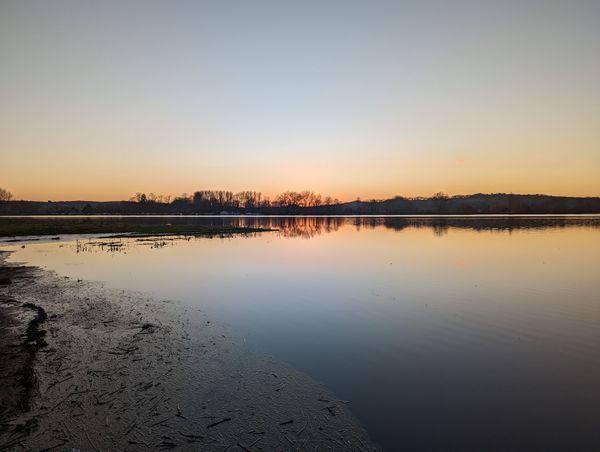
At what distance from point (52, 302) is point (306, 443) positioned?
13139 mm

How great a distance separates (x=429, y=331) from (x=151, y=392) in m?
8.49

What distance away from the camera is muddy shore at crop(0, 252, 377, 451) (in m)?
5.58

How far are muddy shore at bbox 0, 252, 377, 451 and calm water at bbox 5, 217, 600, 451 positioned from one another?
0.88 m

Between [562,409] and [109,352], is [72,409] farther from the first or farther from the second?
[562,409]

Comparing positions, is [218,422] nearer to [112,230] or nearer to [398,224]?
[112,230]

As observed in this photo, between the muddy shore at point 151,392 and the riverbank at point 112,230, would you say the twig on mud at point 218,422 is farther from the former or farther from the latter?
the riverbank at point 112,230

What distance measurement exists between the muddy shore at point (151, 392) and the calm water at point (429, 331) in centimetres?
88

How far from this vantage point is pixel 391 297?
15562mm

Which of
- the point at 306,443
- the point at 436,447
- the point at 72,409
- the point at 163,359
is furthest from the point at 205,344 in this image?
the point at 436,447

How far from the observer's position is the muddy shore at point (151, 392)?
5.58 meters

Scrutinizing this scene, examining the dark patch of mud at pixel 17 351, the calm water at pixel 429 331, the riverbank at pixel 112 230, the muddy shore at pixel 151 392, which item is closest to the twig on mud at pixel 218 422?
the muddy shore at pixel 151 392

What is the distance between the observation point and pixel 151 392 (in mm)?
6996

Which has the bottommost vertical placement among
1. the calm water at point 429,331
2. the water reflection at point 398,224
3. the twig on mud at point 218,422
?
the calm water at point 429,331

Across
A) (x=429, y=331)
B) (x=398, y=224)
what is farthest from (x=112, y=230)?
(x=398, y=224)
